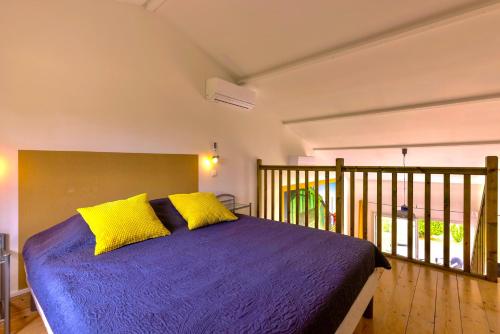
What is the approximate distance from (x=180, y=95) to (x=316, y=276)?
2.61m

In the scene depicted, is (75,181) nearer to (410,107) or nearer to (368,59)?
(368,59)

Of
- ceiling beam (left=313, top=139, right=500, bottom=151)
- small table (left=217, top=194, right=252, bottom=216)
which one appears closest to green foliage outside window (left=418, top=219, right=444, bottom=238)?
ceiling beam (left=313, top=139, right=500, bottom=151)

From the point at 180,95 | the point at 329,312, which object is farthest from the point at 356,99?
the point at 329,312

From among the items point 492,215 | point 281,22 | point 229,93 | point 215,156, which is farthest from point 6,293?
point 492,215

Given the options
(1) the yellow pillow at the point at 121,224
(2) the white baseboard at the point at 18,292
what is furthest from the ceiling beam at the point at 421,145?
(2) the white baseboard at the point at 18,292

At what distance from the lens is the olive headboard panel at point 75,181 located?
1.99 meters

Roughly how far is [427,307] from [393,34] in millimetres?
2403

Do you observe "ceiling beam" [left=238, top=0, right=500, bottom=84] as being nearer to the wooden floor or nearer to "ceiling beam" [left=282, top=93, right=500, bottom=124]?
"ceiling beam" [left=282, top=93, right=500, bottom=124]

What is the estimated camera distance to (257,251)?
1.68 meters

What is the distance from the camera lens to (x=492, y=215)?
223cm

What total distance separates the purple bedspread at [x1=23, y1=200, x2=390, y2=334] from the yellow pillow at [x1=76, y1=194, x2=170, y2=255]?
0.07 meters

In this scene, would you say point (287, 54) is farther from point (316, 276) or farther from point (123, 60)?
point (316, 276)

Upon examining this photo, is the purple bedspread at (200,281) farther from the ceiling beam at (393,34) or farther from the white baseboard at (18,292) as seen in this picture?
the ceiling beam at (393,34)

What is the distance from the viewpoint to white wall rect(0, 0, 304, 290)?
1930mm
